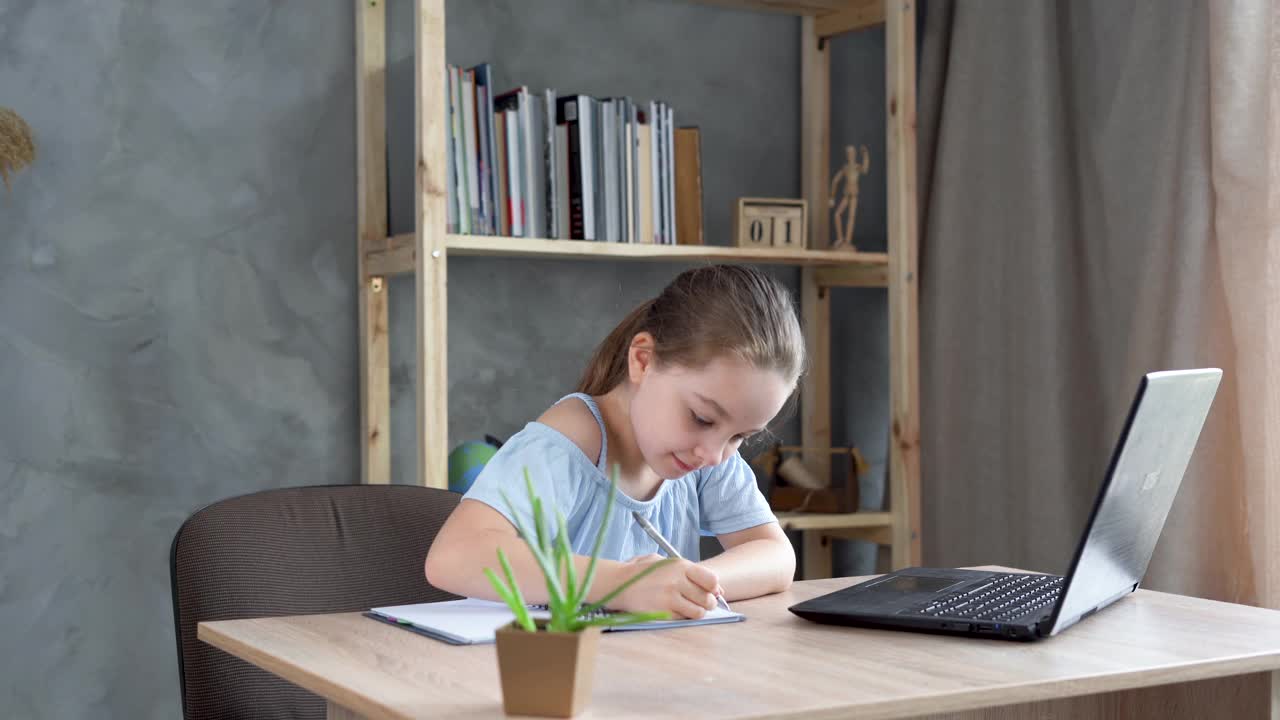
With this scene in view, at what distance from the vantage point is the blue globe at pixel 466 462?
2.49 meters

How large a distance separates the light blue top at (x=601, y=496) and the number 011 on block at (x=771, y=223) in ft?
3.62

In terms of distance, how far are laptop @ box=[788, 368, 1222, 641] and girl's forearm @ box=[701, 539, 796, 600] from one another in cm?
10

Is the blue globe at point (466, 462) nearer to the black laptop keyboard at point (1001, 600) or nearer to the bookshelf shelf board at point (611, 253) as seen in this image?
the bookshelf shelf board at point (611, 253)

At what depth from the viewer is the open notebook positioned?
1198mm

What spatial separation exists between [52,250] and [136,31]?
0.45 m

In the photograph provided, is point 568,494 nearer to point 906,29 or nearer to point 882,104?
point 906,29

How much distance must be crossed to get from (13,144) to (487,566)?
1510mm

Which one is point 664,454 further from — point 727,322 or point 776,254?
point 776,254

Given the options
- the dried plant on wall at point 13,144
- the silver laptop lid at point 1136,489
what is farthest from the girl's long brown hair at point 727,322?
the dried plant on wall at point 13,144

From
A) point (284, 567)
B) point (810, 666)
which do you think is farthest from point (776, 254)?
point (810, 666)

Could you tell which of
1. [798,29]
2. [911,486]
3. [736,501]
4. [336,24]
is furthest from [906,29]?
[736,501]

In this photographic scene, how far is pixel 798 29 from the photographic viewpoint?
319cm

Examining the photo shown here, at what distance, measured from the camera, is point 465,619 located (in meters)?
1.28

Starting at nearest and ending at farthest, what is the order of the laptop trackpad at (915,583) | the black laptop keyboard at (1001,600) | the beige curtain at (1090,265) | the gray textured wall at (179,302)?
the black laptop keyboard at (1001,600) < the laptop trackpad at (915,583) < the beige curtain at (1090,265) < the gray textured wall at (179,302)
